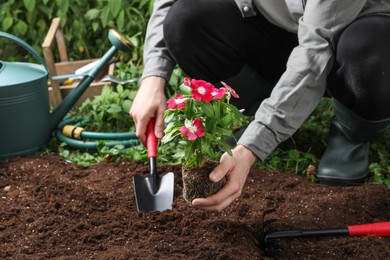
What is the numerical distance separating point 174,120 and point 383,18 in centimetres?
91

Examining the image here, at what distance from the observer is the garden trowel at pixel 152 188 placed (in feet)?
8.61

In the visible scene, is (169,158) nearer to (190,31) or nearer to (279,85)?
(190,31)

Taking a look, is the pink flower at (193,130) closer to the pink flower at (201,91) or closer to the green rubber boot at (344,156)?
the pink flower at (201,91)

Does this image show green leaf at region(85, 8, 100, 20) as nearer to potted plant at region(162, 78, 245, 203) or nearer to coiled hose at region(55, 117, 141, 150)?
coiled hose at region(55, 117, 141, 150)

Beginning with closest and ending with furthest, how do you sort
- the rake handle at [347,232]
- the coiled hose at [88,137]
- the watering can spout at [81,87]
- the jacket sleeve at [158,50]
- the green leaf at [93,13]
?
1. the rake handle at [347,232]
2. the jacket sleeve at [158,50]
3. the coiled hose at [88,137]
4. the watering can spout at [81,87]
5. the green leaf at [93,13]

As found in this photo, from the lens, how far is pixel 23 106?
10.8ft

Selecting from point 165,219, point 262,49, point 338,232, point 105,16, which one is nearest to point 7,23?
point 105,16

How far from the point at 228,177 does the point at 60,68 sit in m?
2.22

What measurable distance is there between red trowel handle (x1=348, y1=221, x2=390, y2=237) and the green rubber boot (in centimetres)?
54

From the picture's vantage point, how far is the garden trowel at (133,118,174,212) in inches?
103

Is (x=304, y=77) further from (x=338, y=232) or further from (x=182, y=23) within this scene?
(x=182, y=23)

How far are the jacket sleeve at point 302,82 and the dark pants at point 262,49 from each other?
0.14m

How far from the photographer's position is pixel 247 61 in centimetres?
310

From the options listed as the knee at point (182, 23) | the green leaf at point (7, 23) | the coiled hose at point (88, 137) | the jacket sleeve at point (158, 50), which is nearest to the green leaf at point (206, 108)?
the jacket sleeve at point (158, 50)
